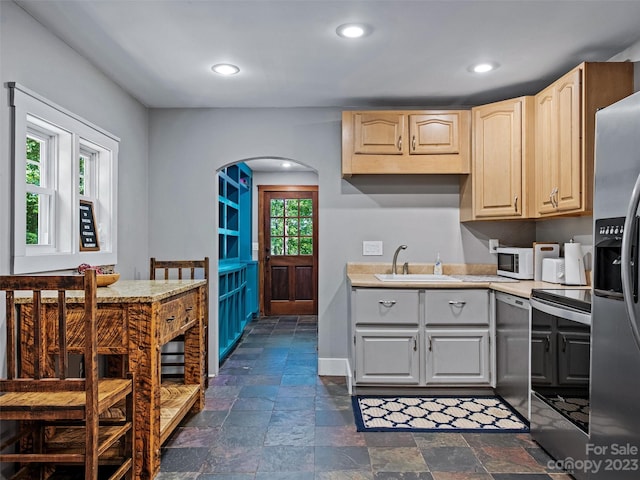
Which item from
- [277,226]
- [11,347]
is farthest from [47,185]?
[277,226]

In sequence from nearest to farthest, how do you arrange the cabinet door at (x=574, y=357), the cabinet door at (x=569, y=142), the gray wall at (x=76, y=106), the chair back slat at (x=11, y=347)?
the chair back slat at (x=11, y=347) < the cabinet door at (x=574, y=357) < the gray wall at (x=76, y=106) < the cabinet door at (x=569, y=142)

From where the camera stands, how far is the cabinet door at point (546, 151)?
9.65 feet

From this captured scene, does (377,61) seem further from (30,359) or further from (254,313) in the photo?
(254,313)

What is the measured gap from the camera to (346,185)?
3916 mm

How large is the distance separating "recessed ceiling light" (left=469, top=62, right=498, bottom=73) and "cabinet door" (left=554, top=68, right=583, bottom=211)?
1.39ft

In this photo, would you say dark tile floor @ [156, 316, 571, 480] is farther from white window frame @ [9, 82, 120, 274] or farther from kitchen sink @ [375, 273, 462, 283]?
white window frame @ [9, 82, 120, 274]

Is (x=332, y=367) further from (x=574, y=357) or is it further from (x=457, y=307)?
(x=574, y=357)

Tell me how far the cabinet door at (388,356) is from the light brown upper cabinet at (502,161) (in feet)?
3.76

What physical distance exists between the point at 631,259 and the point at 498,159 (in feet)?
6.48

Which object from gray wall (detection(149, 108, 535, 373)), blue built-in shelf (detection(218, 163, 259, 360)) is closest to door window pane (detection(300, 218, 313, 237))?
blue built-in shelf (detection(218, 163, 259, 360))

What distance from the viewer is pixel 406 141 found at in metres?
3.62

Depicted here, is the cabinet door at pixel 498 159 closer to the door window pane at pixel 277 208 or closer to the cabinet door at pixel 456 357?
the cabinet door at pixel 456 357

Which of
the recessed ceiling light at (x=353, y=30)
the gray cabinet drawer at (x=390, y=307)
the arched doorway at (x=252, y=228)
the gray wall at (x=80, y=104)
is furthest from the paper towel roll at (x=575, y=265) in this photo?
the arched doorway at (x=252, y=228)

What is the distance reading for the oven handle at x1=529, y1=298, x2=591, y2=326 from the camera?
2007mm
